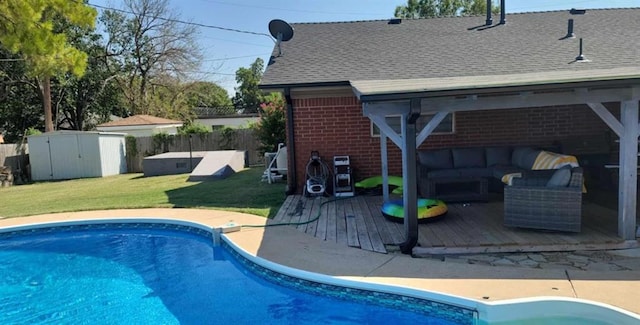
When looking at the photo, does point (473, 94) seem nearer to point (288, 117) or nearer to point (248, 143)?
point (288, 117)

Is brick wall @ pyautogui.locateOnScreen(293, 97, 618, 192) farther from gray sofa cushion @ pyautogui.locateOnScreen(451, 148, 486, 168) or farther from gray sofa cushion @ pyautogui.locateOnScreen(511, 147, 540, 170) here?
gray sofa cushion @ pyautogui.locateOnScreen(511, 147, 540, 170)

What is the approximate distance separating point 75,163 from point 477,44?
1456 cm

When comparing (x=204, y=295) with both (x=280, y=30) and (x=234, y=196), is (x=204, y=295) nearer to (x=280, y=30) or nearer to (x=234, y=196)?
(x=234, y=196)

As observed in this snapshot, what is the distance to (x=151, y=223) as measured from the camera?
7.39m

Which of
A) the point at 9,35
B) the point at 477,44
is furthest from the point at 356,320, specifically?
the point at 9,35

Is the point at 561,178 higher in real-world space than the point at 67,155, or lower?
lower

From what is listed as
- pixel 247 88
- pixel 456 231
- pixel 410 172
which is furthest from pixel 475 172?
pixel 247 88

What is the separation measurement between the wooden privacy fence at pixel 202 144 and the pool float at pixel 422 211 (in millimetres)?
11842

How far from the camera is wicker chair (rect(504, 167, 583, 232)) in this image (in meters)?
5.02

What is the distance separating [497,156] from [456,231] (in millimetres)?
3241

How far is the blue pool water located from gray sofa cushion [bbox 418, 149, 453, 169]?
13.9ft

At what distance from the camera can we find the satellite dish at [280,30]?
31.9 ft

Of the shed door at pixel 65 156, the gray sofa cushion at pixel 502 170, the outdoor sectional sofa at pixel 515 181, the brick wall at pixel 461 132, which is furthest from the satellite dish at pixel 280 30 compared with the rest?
the shed door at pixel 65 156

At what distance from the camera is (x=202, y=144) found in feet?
58.4
